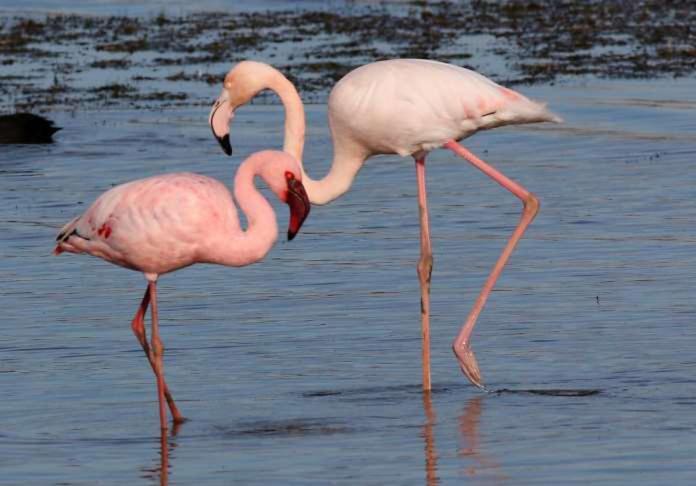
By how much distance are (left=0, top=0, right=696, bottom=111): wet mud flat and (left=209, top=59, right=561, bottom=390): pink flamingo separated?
10.7 m

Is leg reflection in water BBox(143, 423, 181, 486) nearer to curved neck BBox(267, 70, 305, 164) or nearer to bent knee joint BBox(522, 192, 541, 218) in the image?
curved neck BBox(267, 70, 305, 164)

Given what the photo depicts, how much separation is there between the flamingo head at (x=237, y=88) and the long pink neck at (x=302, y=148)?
2.3 inches

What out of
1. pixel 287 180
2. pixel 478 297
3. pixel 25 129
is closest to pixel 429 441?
pixel 287 180

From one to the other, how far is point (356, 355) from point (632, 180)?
5842 mm

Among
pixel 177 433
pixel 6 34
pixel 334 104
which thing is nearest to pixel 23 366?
pixel 177 433

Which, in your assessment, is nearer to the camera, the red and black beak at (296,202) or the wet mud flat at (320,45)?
the red and black beak at (296,202)

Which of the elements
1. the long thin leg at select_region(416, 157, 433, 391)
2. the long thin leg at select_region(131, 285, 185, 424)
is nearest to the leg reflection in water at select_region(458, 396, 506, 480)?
the long thin leg at select_region(416, 157, 433, 391)

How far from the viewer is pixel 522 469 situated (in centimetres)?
666

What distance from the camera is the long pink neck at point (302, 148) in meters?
8.91

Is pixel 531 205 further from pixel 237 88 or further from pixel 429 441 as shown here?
pixel 429 441

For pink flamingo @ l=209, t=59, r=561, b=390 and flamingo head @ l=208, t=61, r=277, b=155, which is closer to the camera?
pink flamingo @ l=209, t=59, r=561, b=390

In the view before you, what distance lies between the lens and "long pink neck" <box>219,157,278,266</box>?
311 inches

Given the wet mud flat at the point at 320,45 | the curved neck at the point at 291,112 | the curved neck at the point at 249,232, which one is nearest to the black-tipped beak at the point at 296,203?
the curved neck at the point at 249,232

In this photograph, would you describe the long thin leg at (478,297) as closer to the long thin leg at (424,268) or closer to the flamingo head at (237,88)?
the long thin leg at (424,268)
